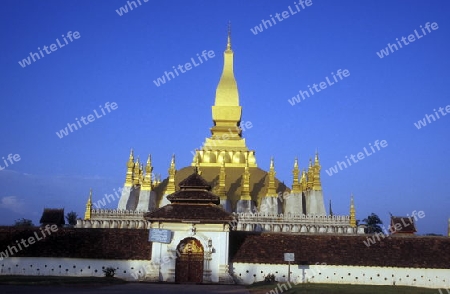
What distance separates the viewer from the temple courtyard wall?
2975 centimetres

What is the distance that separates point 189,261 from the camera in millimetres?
29453

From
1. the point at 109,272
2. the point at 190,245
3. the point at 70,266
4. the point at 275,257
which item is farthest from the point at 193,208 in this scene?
the point at 70,266

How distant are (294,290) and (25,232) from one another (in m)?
17.1

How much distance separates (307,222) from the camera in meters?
41.5

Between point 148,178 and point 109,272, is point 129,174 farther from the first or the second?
point 109,272

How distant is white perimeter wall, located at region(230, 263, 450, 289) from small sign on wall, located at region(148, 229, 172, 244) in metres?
3.83

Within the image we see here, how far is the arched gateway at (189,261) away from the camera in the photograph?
29.2 metres

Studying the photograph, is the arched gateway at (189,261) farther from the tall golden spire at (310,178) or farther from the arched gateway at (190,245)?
the tall golden spire at (310,178)

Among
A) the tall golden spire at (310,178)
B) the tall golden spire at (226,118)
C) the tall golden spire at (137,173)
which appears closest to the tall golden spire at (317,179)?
the tall golden spire at (310,178)

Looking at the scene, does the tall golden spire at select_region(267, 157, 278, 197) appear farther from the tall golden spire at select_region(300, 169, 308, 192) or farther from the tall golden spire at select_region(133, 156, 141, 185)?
the tall golden spire at select_region(133, 156, 141, 185)

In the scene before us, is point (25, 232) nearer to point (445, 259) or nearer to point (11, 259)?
point (11, 259)

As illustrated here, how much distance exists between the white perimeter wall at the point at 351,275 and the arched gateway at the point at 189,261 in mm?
1850

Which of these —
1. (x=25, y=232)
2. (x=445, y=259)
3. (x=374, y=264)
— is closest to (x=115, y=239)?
(x=25, y=232)

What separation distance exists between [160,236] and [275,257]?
6412 millimetres
